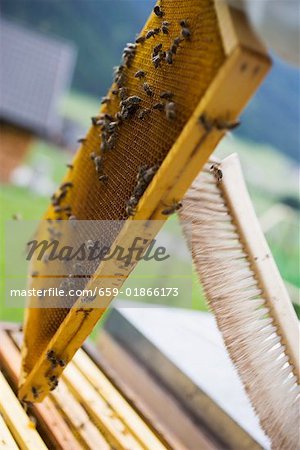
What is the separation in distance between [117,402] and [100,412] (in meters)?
0.11

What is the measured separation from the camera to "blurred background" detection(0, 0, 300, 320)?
11562 mm

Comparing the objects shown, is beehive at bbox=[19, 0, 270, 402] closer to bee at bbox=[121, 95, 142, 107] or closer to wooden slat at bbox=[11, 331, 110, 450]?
bee at bbox=[121, 95, 142, 107]

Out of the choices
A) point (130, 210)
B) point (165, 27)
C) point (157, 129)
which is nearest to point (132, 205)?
point (130, 210)

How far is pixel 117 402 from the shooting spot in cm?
231

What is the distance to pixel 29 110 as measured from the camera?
52.9 ft

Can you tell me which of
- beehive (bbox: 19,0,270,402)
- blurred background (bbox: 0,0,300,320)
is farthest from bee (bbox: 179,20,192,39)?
blurred background (bbox: 0,0,300,320)

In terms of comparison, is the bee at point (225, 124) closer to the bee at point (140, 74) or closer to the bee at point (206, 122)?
the bee at point (206, 122)

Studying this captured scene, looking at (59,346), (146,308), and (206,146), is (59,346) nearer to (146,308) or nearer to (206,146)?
(206,146)

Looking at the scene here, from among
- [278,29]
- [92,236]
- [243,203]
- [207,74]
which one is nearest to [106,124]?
[92,236]

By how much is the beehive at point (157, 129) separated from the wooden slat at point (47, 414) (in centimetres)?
9

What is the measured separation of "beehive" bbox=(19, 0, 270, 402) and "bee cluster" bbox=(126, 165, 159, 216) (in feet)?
0.04

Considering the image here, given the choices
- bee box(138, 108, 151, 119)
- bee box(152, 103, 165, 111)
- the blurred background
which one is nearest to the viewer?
bee box(152, 103, 165, 111)

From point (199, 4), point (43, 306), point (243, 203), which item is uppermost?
point (43, 306)

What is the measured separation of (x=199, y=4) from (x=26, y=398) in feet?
4.83
